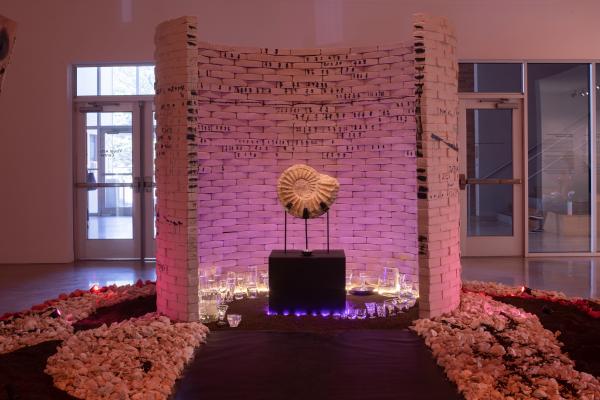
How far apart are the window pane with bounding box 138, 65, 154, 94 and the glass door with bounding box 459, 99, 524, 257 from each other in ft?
12.8

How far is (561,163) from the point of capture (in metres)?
7.98

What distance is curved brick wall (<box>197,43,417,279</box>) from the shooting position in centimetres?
505

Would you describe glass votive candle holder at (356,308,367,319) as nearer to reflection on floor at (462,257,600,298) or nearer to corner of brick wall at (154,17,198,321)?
corner of brick wall at (154,17,198,321)

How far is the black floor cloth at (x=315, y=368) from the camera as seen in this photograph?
295 centimetres

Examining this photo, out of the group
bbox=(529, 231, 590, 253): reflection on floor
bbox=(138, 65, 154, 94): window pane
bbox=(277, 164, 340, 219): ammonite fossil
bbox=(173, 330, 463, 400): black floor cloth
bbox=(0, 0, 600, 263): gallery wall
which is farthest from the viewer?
bbox=(529, 231, 590, 253): reflection on floor

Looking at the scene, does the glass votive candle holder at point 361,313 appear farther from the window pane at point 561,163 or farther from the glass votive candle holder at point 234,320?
the window pane at point 561,163

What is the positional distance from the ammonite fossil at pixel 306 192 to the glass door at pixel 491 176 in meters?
3.45

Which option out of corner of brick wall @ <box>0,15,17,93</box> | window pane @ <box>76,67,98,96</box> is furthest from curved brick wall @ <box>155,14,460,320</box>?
window pane @ <box>76,67,98,96</box>

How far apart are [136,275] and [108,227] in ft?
4.48

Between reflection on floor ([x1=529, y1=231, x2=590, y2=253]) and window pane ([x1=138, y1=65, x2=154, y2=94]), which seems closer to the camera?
window pane ([x1=138, y1=65, x2=154, y2=94])

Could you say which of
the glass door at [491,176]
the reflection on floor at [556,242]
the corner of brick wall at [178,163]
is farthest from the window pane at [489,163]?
the corner of brick wall at [178,163]

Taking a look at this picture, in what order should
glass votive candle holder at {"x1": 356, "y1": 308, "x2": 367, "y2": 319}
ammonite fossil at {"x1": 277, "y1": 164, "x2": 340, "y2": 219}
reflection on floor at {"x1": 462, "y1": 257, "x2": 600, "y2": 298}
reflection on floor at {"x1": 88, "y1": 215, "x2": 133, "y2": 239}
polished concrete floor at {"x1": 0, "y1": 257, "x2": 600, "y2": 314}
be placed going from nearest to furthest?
glass votive candle holder at {"x1": 356, "y1": 308, "x2": 367, "y2": 319} < ammonite fossil at {"x1": 277, "y1": 164, "x2": 340, "y2": 219} < polished concrete floor at {"x1": 0, "y1": 257, "x2": 600, "y2": 314} < reflection on floor at {"x1": 462, "y1": 257, "x2": 600, "y2": 298} < reflection on floor at {"x1": 88, "y1": 215, "x2": 133, "y2": 239}

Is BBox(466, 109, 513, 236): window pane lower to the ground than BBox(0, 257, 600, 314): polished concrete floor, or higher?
higher

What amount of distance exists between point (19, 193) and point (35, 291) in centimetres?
210
